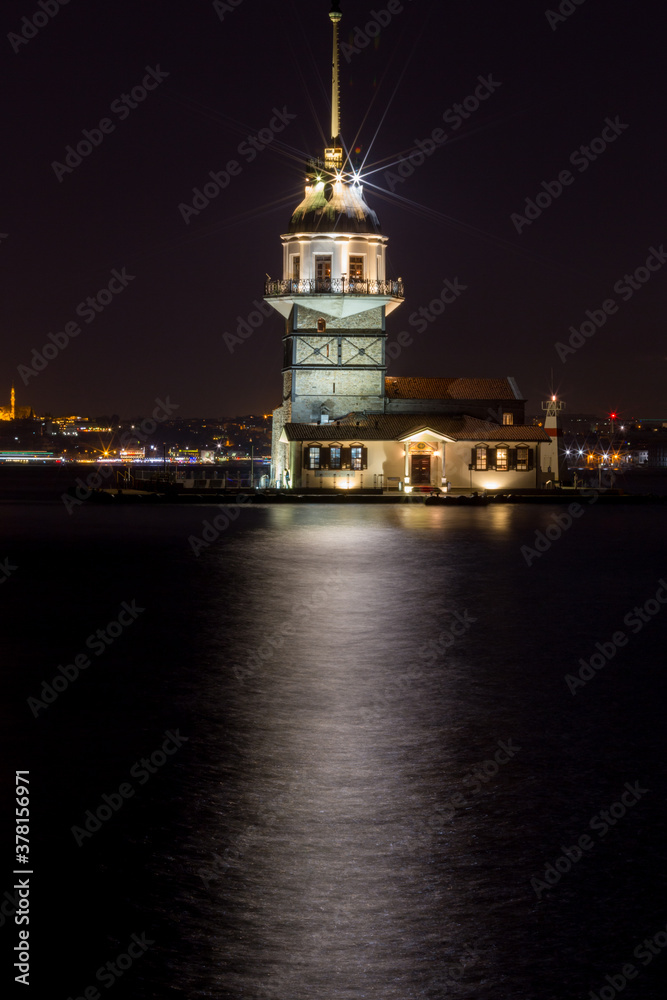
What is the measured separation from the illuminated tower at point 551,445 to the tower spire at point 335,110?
61.4 ft

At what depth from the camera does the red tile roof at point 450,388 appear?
208 ft

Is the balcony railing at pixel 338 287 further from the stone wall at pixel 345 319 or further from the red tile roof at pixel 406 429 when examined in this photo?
the red tile roof at pixel 406 429

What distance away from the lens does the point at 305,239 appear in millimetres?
61688

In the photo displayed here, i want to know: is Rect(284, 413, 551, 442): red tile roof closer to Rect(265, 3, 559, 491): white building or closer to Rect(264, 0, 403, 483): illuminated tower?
Rect(265, 3, 559, 491): white building

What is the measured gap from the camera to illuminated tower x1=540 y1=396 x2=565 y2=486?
208ft

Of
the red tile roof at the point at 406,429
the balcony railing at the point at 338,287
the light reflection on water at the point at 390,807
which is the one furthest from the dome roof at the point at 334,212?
the light reflection on water at the point at 390,807

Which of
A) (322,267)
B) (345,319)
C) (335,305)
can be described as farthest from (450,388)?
(322,267)

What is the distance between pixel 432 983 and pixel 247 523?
44.1m

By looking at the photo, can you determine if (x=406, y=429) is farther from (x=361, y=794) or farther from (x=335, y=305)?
(x=361, y=794)

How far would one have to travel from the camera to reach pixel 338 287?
60.6m

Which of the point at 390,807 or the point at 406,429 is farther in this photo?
the point at 406,429

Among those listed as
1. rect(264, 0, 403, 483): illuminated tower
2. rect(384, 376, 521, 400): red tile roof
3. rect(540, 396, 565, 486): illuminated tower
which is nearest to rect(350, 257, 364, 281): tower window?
rect(264, 0, 403, 483): illuminated tower

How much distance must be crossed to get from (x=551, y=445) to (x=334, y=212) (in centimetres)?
1867

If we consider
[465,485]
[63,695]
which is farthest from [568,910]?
[465,485]
